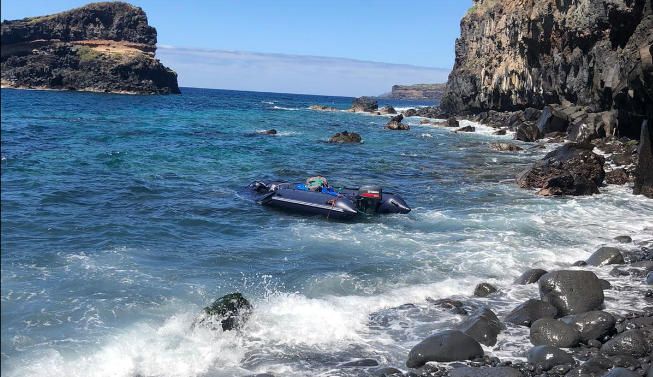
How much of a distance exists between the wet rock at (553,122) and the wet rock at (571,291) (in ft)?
107

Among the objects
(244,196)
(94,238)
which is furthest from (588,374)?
(244,196)

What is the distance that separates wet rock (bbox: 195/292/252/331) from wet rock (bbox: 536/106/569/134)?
36.0 metres

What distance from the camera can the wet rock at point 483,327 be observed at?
8.43 meters

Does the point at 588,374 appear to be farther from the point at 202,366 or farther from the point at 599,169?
the point at 599,169

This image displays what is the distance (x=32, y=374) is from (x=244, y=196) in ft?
40.4

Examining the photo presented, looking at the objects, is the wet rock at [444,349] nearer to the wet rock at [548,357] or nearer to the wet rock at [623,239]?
the wet rock at [548,357]

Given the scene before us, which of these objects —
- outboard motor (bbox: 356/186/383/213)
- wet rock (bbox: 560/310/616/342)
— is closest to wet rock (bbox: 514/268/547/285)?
wet rock (bbox: 560/310/616/342)

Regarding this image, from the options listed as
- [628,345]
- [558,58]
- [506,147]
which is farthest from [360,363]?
[558,58]

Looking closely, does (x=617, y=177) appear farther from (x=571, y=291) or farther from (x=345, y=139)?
(x=345, y=139)

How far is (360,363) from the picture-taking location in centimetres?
782

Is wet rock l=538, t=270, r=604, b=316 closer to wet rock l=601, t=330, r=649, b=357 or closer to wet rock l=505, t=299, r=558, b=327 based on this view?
wet rock l=505, t=299, r=558, b=327

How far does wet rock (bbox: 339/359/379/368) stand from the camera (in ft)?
25.4

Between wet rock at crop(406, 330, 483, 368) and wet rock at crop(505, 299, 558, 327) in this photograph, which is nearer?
wet rock at crop(406, 330, 483, 368)

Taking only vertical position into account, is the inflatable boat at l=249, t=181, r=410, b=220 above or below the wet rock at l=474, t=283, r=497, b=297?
above
